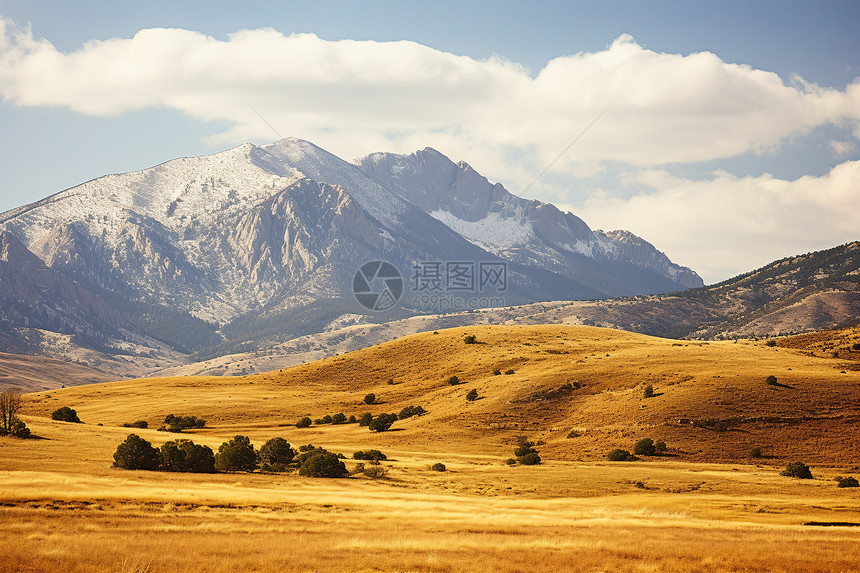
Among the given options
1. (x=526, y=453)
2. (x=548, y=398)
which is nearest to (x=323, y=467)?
(x=526, y=453)

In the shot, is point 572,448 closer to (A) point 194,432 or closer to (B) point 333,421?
(B) point 333,421

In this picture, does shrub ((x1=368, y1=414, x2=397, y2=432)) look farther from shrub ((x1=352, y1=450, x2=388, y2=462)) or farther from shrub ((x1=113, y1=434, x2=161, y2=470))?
shrub ((x1=113, y1=434, x2=161, y2=470))

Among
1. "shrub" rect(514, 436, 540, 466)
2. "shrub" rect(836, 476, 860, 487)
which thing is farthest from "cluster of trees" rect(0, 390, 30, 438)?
"shrub" rect(836, 476, 860, 487)

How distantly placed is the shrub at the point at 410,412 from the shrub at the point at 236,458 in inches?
1388

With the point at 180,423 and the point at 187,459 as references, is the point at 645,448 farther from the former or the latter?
the point at 180,423

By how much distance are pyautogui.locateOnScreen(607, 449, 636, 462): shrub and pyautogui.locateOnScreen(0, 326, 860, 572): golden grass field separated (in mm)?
1058

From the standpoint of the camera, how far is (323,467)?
1844 inches

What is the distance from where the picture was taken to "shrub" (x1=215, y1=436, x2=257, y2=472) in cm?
4572

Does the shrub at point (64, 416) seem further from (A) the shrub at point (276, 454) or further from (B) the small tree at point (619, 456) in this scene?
(B) the small tree at point (619, 456)

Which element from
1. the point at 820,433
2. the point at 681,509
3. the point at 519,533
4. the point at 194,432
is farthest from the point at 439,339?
the point at 519,533

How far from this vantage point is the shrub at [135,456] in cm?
4216

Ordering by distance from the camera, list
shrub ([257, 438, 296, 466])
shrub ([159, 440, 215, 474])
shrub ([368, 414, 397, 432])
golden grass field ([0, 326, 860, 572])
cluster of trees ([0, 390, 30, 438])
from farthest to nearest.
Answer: shrub ([368, 414, 397, 432]) < cluster of trees ([0, 390, 30, 438]) < shrub ([257, 438, 296, 466]) < shrub ([159, 440, 215, 474]) < golden grass field ([0, 326, 860, 572])

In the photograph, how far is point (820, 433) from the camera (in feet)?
202

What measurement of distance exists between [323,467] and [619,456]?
85.6 feet
